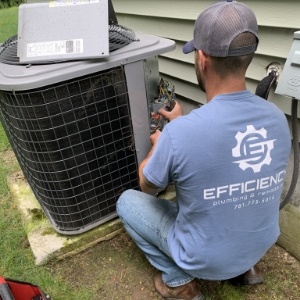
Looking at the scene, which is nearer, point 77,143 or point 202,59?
point 202,59

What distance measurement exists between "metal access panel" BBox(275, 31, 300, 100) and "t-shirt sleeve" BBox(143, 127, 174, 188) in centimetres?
71

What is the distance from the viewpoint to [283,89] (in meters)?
1.70

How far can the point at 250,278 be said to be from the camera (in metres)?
1.92

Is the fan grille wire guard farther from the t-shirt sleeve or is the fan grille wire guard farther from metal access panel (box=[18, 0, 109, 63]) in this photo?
the t-shirt sleeve

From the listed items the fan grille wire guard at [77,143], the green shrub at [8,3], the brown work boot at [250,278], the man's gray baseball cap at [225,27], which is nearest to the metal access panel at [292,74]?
the man's gray baseball cap at [225,27]

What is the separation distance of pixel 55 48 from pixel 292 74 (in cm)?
116

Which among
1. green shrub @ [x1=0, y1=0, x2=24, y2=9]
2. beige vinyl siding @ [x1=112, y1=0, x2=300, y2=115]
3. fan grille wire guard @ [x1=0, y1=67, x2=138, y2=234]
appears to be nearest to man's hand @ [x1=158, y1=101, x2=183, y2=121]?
fan grille wire guard @ [x1=0, y1=67, x2=138, y2=234]

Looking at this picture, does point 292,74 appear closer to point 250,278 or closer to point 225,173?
point 225,173

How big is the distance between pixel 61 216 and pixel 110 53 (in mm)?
1008

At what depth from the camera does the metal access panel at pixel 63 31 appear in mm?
1695

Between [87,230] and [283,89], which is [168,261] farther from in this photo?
[283,89]

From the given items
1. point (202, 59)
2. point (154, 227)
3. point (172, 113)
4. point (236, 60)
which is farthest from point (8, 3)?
point (236, 60)

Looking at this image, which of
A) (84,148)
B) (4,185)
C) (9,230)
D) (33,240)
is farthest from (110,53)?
(4,185)

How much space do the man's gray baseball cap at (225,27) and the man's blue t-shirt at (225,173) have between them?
6.8 inches
